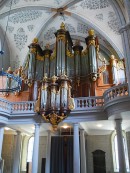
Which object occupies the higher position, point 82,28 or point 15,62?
point 82,28

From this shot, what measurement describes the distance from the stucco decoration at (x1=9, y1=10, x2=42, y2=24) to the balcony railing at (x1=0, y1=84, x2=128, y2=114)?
7.01 m

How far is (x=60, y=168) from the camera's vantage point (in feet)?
47.5

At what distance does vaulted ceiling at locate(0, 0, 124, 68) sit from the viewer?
14.9m

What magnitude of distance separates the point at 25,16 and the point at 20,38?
204 centimetres

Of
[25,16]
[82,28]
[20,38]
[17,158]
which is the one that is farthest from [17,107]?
[82,28]

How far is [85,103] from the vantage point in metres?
12.3

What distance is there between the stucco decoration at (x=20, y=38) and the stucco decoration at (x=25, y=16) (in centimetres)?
89

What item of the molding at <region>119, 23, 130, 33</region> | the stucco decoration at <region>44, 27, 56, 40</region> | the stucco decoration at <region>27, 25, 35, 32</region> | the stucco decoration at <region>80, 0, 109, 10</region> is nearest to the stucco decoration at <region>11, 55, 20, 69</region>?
the stucco decoration at <region>27, 25, 35, 32</region>

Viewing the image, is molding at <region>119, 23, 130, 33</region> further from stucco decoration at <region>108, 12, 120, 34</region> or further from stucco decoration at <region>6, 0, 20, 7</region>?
stucco decoration at <region>6, 0, 20, 7</region>

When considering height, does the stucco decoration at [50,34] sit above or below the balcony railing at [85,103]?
above

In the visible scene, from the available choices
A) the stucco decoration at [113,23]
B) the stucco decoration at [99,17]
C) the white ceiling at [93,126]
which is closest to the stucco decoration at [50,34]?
the stucco decoration at [99,17]

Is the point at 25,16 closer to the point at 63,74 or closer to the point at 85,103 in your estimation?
the point at 63,74

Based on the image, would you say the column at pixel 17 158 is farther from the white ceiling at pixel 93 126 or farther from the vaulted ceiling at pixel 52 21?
the vaulted ceiling at pixel 52 21

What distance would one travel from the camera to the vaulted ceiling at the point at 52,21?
1485 centimetres
